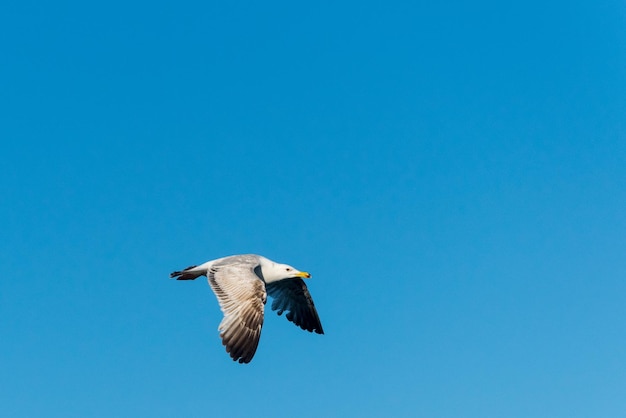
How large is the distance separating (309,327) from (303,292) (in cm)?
137

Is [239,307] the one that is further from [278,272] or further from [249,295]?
[278,272]

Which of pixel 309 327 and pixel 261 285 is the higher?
pixel 309 327

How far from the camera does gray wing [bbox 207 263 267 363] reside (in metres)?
22.7

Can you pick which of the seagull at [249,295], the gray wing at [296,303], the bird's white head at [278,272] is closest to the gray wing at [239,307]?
A: the seagull at [249,295]

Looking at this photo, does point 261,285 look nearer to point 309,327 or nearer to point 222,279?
point 222,279

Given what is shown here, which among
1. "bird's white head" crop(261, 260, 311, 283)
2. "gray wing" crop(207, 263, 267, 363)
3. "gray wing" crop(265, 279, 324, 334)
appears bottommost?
"gray wing" crop(207, 263, 267, 363)

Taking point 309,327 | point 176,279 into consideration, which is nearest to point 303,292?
point 309,327

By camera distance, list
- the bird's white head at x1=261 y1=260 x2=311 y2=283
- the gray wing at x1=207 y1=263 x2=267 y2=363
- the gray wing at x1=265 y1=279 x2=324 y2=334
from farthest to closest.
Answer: the gray wing at x1=265 y1=279 x2=324 y2=334 → the bird's white head at x1=261 y1=260 x2=311 y2=283 → the gray wing at x1=207 y1=263 x2=267 y2=363

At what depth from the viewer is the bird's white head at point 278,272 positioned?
2697 centimetres

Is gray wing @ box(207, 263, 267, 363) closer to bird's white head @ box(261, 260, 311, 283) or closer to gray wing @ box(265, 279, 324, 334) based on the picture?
bird's white head @ box(261, 260, 311, 283)

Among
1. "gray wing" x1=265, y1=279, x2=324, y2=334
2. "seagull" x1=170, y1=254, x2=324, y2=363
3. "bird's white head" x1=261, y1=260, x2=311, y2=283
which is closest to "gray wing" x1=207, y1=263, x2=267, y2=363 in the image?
"seagull" x1=170, y1=254, x2=324, y2=363

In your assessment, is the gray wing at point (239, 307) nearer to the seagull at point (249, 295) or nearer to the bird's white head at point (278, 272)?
the seagull at point (249, 295)

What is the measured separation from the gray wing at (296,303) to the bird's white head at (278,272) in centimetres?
180

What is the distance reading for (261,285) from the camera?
24.3 m
